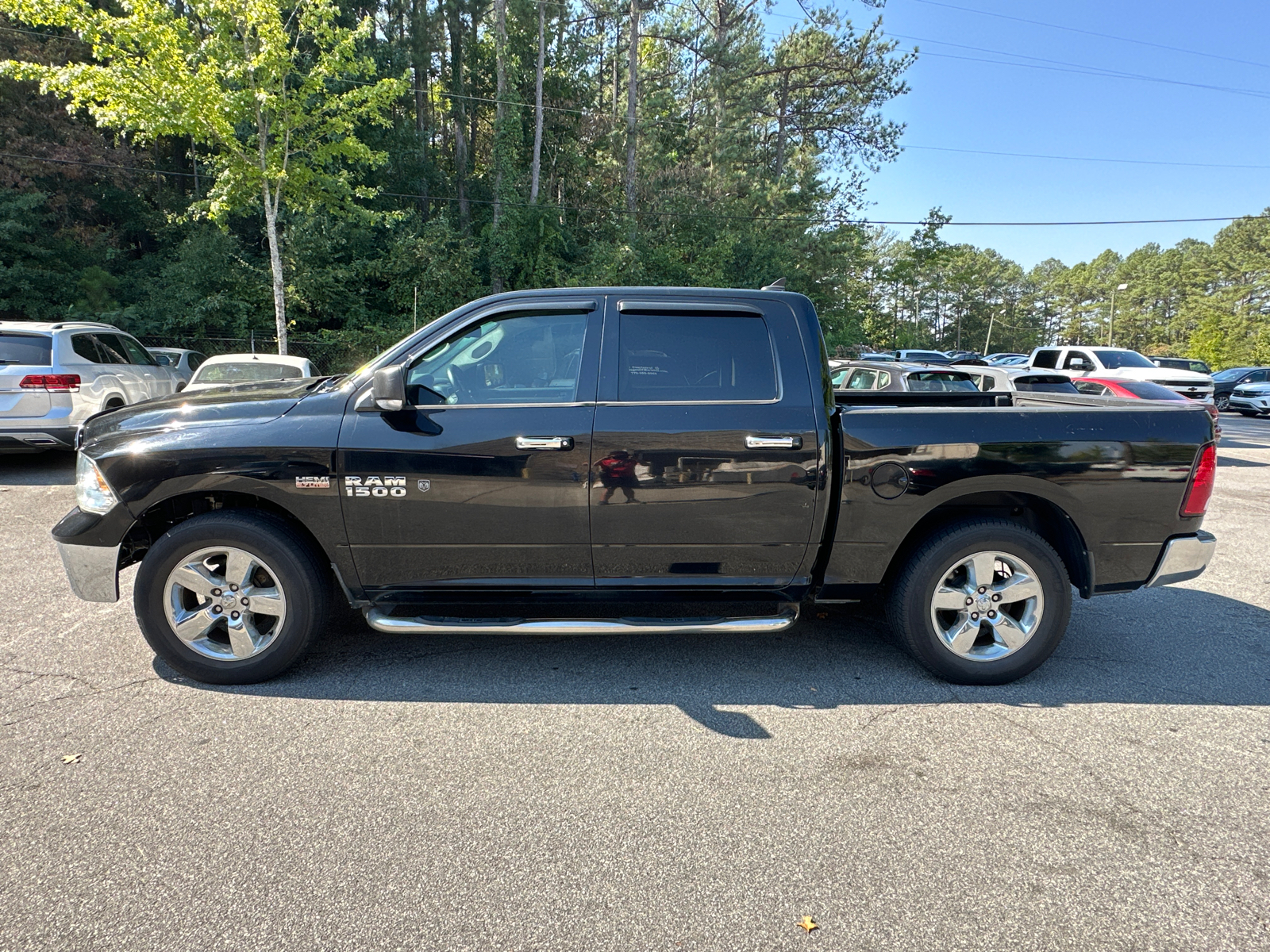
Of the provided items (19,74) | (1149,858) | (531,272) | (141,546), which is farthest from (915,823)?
(531,272)

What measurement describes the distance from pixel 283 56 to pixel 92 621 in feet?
44.8

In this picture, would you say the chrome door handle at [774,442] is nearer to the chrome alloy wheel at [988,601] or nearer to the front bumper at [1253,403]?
the chrome alloy wheel at [988,601]

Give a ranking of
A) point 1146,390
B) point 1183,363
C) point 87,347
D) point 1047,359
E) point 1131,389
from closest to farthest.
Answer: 1. point 87,347
2. point 1146,390
3. point 1131,389
4. point 1047,359
5. point 1183,363

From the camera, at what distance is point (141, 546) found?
13.0 feet

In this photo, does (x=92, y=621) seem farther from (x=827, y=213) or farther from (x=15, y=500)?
(x=827, y=213)

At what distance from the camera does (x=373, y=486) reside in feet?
11.9

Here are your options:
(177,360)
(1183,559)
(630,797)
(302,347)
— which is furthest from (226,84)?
(1183,559)

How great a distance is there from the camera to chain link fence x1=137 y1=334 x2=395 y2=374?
69.5ft

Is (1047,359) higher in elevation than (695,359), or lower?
lower

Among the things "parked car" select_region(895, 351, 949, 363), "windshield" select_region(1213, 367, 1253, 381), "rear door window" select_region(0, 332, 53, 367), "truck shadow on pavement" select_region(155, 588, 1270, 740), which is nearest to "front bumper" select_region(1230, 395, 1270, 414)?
"windshield" select_region(1213, 367, 1253, 381)

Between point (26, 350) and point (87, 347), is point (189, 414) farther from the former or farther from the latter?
point (87, 347)

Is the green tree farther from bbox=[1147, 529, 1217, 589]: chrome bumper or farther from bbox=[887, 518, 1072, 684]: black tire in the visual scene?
bbox=[1147, 529, 1217, 589]: chrome bumper

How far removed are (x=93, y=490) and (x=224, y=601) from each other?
868 millimetres

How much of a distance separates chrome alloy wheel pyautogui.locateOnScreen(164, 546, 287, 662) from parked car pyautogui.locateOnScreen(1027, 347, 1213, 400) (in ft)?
53.3
